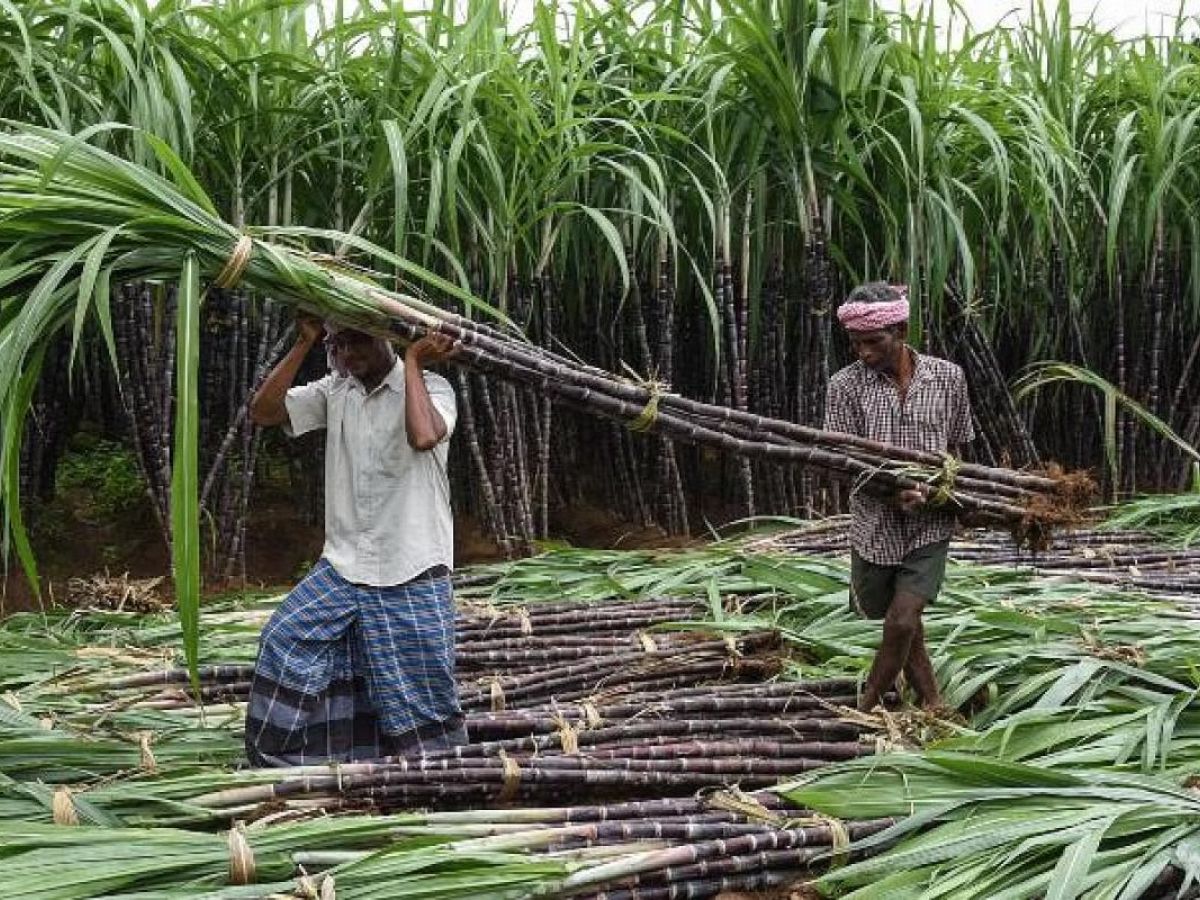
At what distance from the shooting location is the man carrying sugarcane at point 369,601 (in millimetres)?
2994

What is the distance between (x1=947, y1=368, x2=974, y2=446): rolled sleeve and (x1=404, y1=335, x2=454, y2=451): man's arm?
3.62 ft

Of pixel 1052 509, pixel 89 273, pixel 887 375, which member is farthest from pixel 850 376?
pixel 89 273

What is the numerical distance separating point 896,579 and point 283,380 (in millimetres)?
1325

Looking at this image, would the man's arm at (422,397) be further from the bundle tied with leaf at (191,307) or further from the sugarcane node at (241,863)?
the sugarcane node at (241,863)

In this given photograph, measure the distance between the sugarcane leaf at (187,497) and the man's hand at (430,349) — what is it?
1.48 feet

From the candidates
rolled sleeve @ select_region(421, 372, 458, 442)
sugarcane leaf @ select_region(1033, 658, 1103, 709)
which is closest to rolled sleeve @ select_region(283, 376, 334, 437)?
rolled sleeve @ select_region(421, 372, 458, 442)

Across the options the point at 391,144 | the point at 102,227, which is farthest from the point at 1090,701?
the point at 391,144

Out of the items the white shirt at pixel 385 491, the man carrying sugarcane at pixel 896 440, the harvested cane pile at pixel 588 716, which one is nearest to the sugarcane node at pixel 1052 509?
the man carrying sugarcane at pixel 896 440

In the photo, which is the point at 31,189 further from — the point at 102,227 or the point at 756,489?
the point at 756,489

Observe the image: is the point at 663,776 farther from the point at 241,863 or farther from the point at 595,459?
the point at 595,459

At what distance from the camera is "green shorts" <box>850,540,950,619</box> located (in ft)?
10.9

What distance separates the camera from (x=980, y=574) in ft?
14.4

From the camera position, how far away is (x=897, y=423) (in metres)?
3.33

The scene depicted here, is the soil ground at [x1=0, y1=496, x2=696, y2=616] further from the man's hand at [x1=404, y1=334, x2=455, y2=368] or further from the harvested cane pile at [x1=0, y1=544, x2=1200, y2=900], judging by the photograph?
the man's hand at [x1=404, y1=334, x2=455, y2=368]
